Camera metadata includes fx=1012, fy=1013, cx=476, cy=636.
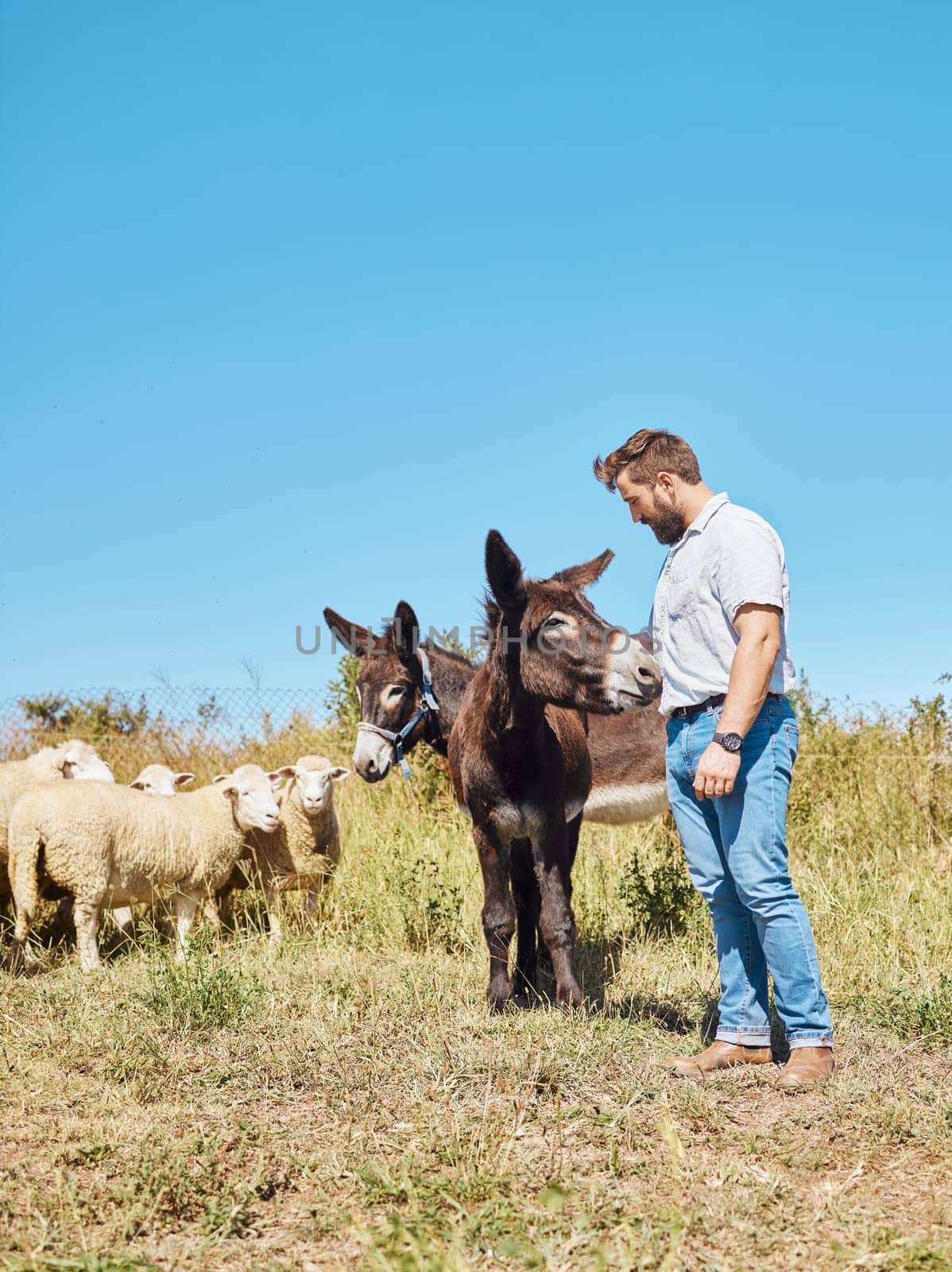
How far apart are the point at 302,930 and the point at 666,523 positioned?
15.3 feet

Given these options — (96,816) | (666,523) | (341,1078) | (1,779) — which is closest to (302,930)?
(96,816)

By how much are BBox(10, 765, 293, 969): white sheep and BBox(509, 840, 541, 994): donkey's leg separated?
80.4 inches

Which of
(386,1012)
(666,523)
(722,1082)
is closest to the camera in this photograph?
(722,1082)

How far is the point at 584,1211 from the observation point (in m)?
2.89

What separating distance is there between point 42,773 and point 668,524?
19.4ft

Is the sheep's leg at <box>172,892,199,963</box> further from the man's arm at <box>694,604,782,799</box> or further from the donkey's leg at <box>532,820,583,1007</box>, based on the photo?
the man's arm at <box>694,604,782,799</box>

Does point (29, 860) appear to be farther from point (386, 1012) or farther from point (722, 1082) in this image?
point (722, 1082)

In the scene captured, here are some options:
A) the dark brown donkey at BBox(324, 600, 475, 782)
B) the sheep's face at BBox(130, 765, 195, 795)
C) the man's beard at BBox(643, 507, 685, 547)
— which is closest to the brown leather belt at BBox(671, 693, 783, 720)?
the man's beard at BBox(643, 507, 685, 547)

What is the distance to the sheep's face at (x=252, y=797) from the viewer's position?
7.69m

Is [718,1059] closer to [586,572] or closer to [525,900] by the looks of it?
[525,900]

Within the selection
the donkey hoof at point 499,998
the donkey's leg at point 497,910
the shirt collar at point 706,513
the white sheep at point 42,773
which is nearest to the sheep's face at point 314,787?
the white sheep at point 42,773

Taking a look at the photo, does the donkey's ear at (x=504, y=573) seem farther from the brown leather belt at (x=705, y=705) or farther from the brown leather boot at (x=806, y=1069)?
the brown leather boot at (x=806, y=1069)

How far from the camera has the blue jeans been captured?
405cm

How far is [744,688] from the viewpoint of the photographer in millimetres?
3891
